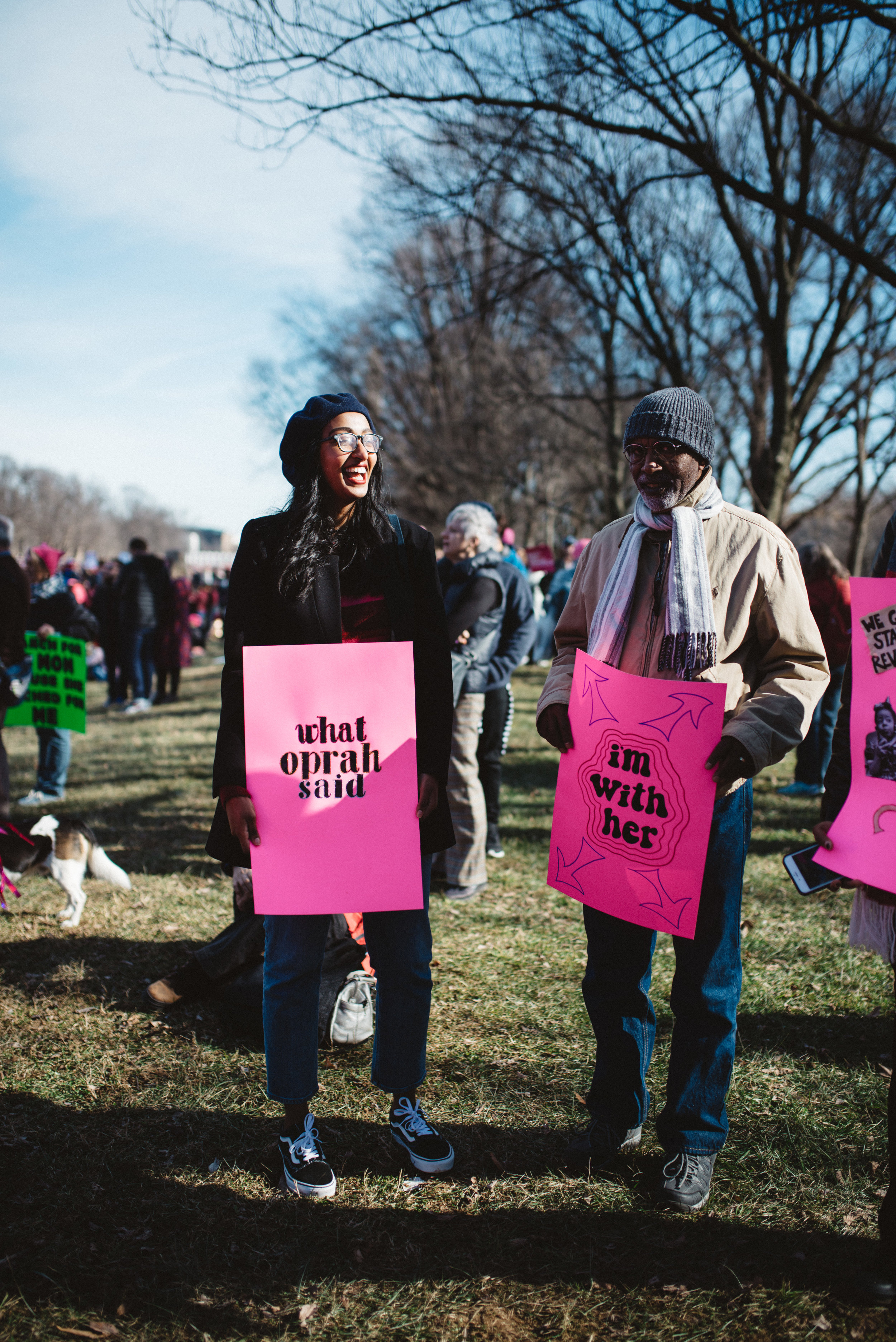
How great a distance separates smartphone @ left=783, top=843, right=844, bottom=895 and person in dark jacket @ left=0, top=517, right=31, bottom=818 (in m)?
4.99

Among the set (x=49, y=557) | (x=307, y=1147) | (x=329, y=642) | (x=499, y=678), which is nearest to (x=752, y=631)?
(x=329, y=642)

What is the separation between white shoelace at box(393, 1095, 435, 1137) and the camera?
2729 millimetres

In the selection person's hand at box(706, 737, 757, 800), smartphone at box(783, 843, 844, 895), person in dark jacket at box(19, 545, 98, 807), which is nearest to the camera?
person's hand at box(706, 737, 757, 800)

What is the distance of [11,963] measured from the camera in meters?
4.40

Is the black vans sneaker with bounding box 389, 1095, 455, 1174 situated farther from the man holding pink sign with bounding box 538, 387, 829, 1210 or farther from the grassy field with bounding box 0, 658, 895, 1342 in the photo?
the man holding pink sign with bounding box 538, 387, 829, 1210

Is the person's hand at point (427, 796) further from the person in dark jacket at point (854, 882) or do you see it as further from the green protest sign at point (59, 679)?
the green protest sign at point (59, 679)

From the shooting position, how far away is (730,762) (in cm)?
227

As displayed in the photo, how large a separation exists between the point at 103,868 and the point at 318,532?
3.34m

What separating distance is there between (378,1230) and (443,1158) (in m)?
0.31

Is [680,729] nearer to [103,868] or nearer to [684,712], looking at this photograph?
[684,712]

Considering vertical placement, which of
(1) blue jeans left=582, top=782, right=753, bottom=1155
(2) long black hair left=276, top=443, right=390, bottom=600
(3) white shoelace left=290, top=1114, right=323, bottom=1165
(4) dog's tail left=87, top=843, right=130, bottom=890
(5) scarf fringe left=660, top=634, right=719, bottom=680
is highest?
(2) long black hair left=276, top=443, right=390, bottom=600

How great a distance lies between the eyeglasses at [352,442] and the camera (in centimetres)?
247

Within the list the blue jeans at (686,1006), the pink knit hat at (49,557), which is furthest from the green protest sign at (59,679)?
the blue jeans at (686,1006)

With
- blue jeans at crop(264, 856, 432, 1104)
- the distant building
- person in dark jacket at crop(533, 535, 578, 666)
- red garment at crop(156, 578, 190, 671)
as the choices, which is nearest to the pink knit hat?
red garment at crop(156, 578, 190, 671)
